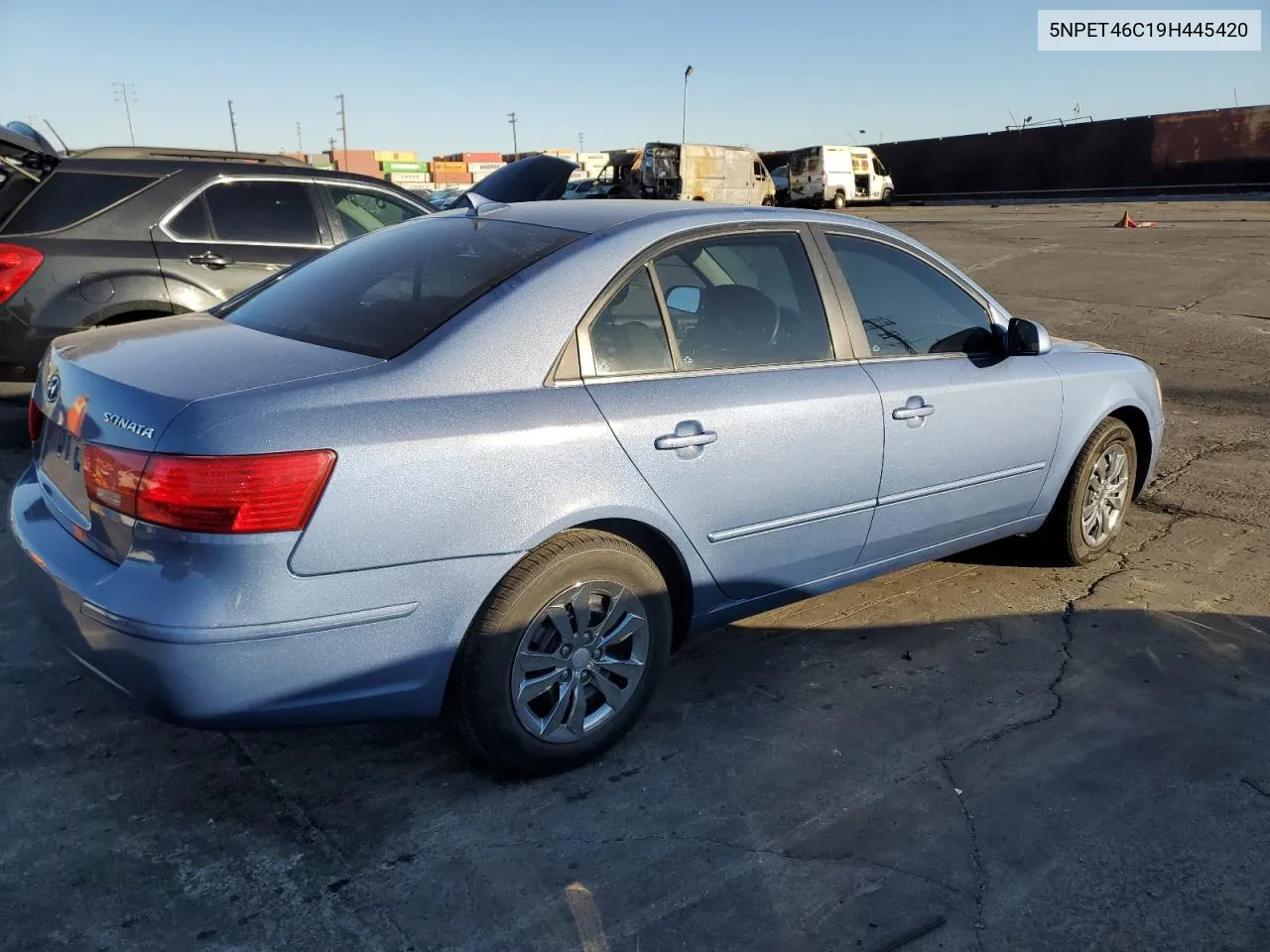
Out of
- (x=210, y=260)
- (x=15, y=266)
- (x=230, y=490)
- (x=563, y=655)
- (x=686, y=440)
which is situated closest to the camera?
(x=230, y=490)

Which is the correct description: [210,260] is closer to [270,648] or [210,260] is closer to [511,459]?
[511,459]

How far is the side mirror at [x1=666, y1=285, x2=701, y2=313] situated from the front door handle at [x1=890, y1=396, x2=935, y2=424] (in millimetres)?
807

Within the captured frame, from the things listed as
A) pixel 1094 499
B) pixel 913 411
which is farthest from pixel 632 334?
pixel 1094 499

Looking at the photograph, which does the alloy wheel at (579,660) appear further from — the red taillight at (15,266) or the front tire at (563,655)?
the red taillight at (15,266)

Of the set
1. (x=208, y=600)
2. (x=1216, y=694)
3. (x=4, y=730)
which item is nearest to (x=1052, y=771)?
(x=1216, y=694)

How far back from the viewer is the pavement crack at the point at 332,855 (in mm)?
2455

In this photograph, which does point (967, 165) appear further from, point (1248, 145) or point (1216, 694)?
point (1216, 694)

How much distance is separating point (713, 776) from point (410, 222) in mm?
2265

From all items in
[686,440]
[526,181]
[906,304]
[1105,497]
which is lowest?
[1105,497]

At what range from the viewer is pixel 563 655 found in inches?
121

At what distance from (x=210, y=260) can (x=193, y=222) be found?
0.26 metres

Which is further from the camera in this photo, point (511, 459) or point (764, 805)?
point (764, 805)

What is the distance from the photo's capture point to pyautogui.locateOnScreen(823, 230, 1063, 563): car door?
3.85 metres

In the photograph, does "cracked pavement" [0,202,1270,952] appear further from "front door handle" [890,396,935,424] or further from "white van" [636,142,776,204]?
"white van" [636,142,776,204]
